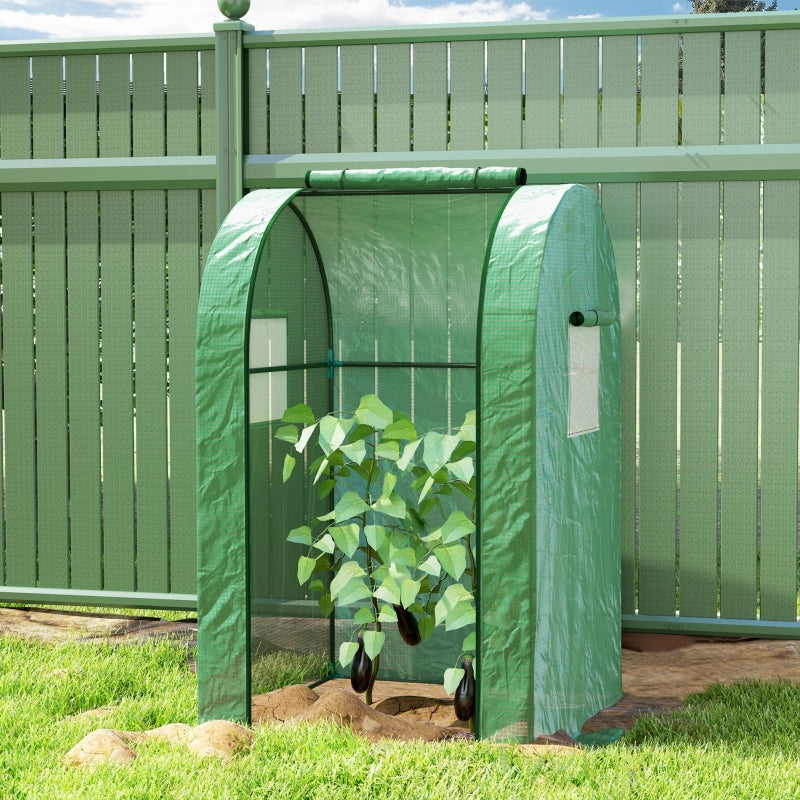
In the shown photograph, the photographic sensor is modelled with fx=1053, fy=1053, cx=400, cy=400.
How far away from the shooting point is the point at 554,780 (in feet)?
10.0

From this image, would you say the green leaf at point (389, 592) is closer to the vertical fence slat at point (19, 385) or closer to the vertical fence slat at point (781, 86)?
the vertical fence slat at point (19, 385)

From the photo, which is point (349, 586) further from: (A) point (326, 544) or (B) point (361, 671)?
(B) point (361, 671)

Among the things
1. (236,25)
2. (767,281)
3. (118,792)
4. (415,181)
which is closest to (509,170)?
(415,181)

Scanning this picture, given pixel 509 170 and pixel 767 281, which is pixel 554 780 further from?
pixel 767 281

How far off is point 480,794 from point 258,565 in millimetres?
1170

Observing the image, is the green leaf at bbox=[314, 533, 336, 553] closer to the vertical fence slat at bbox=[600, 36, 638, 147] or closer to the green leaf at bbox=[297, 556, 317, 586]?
the green leaf at bbox=[297, 556, 317, 586]

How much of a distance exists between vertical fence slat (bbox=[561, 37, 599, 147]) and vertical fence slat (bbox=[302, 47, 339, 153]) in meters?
1.03

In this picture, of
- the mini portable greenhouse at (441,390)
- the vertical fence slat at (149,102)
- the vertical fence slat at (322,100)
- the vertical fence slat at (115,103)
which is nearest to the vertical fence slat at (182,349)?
the vertical fence slat at (149,102)

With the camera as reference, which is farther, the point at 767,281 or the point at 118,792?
the point at 767,281

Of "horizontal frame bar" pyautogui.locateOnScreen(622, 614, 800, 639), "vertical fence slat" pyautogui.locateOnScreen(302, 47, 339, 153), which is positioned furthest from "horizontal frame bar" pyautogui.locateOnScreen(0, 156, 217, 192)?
"horizontal frame bar" pyautogui.locateOnScreen(622, 614, 800, 639)

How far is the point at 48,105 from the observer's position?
16.5ft

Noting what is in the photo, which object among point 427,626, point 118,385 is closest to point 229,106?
point 118,385

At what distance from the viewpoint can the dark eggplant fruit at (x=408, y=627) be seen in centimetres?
399

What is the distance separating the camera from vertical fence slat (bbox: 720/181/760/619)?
14.6 feet
